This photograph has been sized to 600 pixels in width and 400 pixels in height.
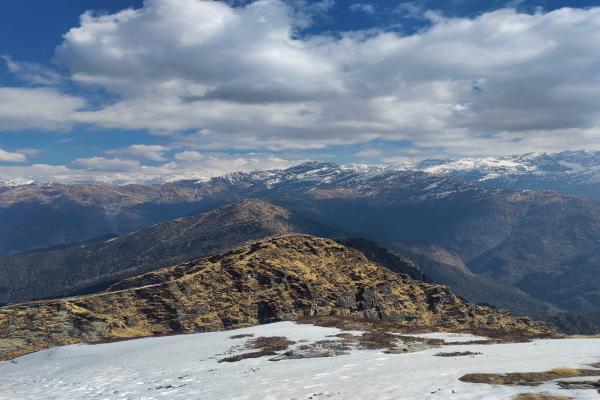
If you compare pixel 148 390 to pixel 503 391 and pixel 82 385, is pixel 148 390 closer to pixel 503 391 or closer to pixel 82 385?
pixel 82 385

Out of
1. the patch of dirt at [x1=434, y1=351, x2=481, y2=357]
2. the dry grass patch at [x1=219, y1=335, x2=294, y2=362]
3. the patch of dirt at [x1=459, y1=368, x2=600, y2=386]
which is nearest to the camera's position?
the patch of dirt at [x1=459, y1=368, x2=600, y2=386]

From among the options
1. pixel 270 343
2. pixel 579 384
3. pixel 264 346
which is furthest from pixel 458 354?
pixel 270 343

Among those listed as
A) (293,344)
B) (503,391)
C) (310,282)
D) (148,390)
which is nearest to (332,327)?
(293,344)

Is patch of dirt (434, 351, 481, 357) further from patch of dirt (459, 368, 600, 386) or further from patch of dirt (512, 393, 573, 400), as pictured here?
patch of dirt (512, 393, 573, 400)

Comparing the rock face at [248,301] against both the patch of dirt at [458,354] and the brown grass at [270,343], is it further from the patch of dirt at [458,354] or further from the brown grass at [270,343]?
the patch of dirt at [458,354]

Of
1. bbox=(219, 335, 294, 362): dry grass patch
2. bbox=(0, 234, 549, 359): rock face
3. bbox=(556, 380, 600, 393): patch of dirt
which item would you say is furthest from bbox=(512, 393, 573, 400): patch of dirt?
bbox=(0, 234, 549, 359): rock face

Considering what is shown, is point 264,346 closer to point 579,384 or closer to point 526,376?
point 526,376

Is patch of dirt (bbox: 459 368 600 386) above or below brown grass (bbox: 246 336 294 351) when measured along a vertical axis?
above
